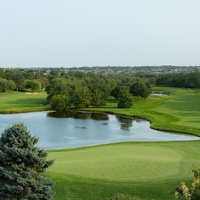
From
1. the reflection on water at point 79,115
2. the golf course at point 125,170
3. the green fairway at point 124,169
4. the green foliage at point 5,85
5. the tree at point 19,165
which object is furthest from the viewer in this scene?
the green foliage at point 5,85

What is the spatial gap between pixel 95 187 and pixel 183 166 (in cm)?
770

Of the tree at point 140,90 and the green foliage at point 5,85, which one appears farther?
the green foliage at point 5,85

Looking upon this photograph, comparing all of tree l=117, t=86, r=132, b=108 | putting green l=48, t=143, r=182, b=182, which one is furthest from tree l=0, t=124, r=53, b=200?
Answer: tree l=117, t=86, r=132, b=108

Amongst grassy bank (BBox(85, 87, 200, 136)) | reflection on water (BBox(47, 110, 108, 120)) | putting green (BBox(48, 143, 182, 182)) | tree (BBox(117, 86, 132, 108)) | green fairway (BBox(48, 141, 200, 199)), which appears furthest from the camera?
tree (BBox(117, 86, 132, 108))

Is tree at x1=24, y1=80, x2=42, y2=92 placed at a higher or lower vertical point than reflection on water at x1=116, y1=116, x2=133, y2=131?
higher

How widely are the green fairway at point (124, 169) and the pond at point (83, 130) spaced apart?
1012 centimetres

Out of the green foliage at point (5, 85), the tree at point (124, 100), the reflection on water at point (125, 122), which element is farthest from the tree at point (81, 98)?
the green foliage at point (5, 85)

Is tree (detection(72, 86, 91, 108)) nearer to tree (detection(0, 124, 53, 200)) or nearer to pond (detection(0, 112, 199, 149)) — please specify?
pond (detection(0, 112, 199, 149))

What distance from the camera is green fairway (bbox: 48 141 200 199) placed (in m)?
19.7

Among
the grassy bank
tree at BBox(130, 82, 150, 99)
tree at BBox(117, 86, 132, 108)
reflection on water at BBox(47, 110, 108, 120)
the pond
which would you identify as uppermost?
tree at BBox(130, 82, 150, 99)

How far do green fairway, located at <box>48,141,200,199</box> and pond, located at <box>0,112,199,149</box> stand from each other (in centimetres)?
1012

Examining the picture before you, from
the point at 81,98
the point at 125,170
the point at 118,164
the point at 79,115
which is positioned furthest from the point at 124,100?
the point at 125,170

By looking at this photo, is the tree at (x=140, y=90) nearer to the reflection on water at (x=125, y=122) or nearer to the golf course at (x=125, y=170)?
the reflection on water at (x=125, y=122)

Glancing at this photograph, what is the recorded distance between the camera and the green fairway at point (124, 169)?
19.7 meters
